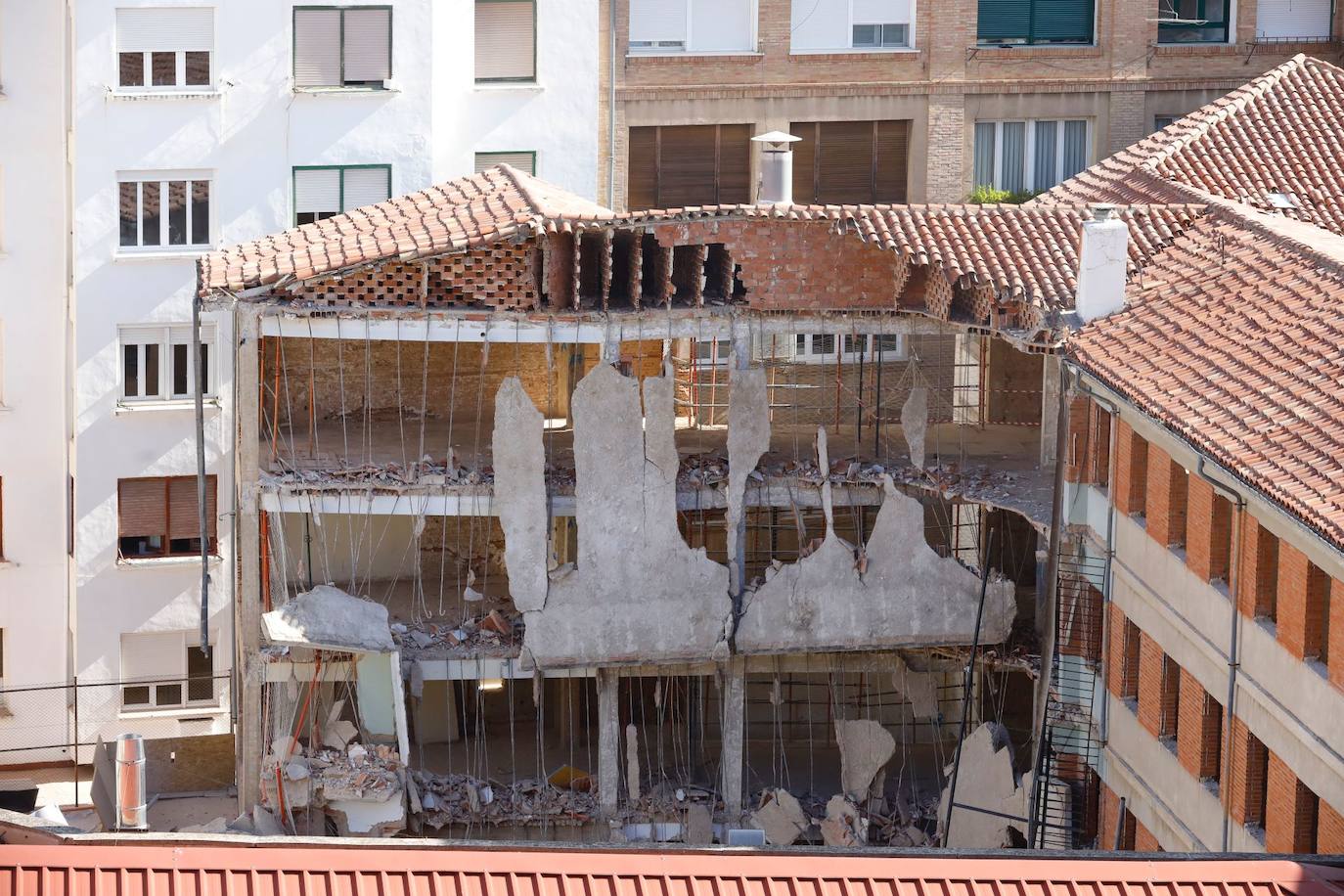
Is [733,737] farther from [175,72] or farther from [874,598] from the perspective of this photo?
[175,72]

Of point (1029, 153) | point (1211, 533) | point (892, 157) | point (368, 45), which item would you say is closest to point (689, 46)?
point (892, 157)

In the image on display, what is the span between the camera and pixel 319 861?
2130 centimetres

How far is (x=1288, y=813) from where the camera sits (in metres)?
25.7

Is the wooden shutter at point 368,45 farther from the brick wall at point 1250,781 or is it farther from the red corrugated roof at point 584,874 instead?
the red corrugated roof at point 584,874

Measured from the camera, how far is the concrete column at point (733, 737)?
1463 inches

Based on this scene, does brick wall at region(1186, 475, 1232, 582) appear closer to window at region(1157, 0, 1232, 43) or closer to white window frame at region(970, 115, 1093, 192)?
white window frame at region(970, 115, 1093, 192)

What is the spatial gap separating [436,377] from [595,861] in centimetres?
2146

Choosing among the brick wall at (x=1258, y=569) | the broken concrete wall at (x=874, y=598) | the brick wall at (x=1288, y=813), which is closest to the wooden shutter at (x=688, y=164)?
the broken concrete wall at (x=874, y=598)

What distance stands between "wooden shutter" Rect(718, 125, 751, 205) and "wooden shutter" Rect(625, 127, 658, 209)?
1319 millimetres

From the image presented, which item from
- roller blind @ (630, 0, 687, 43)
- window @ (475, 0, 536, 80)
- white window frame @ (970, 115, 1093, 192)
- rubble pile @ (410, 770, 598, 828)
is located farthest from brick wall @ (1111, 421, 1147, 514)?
window @ (475, 0, 536, 80)

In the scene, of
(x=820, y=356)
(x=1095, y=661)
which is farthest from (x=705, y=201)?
(x=1095, y=661)

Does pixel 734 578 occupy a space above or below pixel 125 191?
below

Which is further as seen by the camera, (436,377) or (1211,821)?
(436,377)

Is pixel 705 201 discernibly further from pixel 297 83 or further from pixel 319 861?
pixel 319 861
